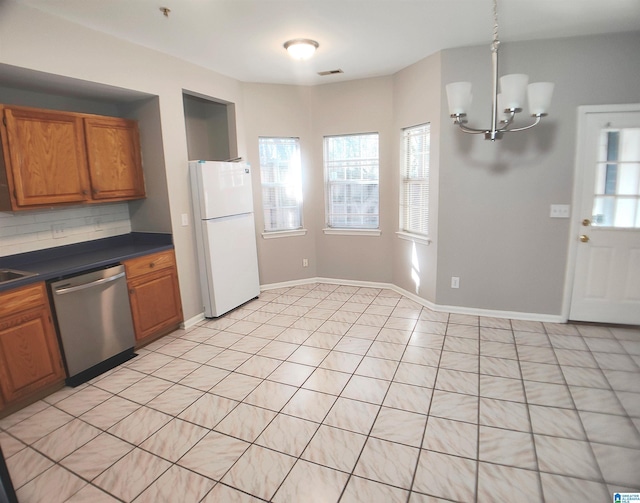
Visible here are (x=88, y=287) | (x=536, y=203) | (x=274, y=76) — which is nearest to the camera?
(x=88, y=287)

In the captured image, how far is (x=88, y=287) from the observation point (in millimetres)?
2713

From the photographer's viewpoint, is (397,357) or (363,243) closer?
(397,357)

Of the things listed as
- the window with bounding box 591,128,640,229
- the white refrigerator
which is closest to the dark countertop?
the white refrigerator

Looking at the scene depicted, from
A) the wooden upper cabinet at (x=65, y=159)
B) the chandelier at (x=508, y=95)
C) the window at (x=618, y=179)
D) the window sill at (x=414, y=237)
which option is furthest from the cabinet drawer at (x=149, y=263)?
the window at (x=618, y=179)

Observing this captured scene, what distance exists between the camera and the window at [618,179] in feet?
10.2

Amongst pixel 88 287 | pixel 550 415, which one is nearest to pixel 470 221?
pixel 550 415

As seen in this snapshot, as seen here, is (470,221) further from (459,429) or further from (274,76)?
(274,76)

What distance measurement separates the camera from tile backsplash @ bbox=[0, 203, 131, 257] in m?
2.78

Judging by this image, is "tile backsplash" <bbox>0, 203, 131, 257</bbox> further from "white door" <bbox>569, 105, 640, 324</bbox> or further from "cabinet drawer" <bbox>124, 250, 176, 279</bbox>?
"white door" <bbox>569, 105, 640, 324</bbox>

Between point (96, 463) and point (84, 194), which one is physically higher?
point (84, 194)

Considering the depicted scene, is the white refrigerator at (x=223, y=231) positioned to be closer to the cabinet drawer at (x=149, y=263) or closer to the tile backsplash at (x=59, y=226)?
the cabinet drawer at (x=149, y=263)

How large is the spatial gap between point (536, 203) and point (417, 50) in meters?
1.87

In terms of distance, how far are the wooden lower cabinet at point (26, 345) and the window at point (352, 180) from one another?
3.29m

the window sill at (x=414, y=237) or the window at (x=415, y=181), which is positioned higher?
the window at (x=415, y=181)
